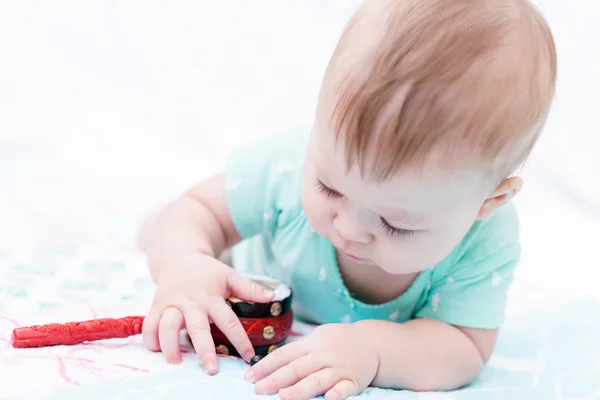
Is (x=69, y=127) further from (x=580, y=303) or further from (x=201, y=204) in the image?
(x=580, y=303)

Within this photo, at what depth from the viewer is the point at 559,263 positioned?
165cm

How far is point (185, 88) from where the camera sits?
1.98 meters

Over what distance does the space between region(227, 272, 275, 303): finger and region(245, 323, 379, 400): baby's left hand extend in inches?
3.4

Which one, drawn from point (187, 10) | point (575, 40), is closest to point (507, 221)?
point (575, 40)

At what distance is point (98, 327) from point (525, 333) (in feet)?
2.16

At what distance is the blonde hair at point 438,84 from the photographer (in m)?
0.80

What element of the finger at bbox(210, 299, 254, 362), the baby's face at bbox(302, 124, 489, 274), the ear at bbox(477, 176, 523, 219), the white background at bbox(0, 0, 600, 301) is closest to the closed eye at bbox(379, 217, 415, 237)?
the baby's face at bbox(302, 124, 489, 274)

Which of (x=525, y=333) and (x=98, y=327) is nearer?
(x=98, y=327)

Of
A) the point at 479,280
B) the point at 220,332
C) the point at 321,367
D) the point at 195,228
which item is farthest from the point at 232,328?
the point at 479,280

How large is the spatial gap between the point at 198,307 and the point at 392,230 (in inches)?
9.9

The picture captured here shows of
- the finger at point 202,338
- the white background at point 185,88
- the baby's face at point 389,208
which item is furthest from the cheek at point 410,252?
the white background at point 185,88

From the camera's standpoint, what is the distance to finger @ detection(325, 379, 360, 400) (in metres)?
0.86

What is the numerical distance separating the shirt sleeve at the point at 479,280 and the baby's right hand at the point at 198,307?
0.81 feet

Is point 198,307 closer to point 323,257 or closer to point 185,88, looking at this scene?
point 323,257
